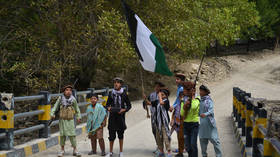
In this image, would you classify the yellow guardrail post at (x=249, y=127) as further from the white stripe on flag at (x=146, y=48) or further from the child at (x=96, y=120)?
the child at (x=96, y=120)

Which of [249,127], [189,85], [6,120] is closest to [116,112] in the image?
[189,85]

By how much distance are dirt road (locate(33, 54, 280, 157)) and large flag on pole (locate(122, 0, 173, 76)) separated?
2.02m

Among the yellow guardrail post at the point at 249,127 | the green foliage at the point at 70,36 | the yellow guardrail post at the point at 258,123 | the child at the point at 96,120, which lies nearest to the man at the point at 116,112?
the child at the point at 96,120

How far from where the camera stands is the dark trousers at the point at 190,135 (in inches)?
269

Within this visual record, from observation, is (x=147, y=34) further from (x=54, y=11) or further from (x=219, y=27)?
(x=219, y=27)

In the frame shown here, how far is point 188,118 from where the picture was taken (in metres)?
6.96

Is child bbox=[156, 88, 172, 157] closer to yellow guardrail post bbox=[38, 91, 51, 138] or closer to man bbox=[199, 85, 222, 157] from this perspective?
man bbox=[199, 85, 222, 157]

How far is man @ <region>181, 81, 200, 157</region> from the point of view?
685 centimetres

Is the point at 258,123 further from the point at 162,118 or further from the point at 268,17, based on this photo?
the point at 268,17

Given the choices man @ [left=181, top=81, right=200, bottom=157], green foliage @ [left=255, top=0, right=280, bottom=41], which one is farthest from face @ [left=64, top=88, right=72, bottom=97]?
green foliage @ [left=255, top=0, right=280, bottom=41]

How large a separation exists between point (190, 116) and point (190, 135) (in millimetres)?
348

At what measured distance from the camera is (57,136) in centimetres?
942

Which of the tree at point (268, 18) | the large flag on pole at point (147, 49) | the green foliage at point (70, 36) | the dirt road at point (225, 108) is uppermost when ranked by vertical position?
the tree at point (268, 18)

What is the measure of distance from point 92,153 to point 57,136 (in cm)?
161
